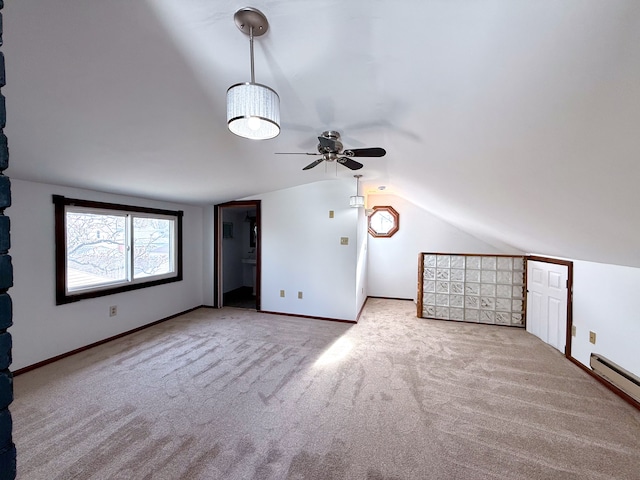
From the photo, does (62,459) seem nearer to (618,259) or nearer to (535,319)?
(618,259)

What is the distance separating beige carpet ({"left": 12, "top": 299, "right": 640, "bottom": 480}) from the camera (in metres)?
1.62

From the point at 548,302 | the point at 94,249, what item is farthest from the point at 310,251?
the point at 548,302

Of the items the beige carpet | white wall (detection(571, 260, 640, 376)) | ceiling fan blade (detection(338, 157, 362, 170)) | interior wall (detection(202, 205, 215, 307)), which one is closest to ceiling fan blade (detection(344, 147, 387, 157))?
ceiling fan blade (detection(338, 157, 362, 170))

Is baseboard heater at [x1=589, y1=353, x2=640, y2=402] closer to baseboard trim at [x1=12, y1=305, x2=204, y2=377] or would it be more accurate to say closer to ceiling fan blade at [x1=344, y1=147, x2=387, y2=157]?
ceiling fan blade at [x1=344, y1=147, x2=387, y2=157]

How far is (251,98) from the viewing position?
1.11 m

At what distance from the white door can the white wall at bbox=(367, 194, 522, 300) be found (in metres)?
1.32

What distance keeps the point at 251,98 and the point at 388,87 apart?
814mm

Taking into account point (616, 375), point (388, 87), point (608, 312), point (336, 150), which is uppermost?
point (388, 87)

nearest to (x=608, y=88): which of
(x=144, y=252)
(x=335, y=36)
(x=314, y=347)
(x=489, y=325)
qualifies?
(x=335, y=36)

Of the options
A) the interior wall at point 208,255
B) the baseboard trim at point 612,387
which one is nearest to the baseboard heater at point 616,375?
the baseboard trim at point 612,387

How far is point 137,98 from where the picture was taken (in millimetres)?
1639

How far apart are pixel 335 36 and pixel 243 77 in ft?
2.04

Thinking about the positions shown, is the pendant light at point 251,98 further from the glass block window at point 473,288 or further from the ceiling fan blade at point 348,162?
the glass block window at point 473,288

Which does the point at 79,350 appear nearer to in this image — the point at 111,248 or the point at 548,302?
the point at 111,248
